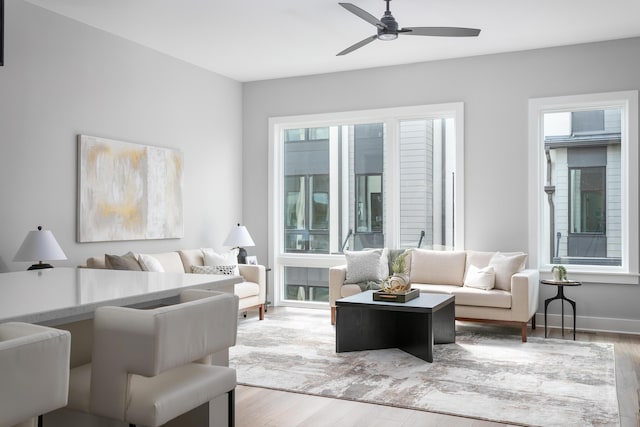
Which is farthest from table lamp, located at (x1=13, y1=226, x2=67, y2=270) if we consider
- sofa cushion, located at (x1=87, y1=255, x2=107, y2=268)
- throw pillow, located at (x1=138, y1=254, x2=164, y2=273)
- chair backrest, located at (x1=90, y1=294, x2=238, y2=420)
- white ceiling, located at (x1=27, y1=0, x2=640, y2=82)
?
chair backrest, located at (x1=90, y1=294, x2=238, y2=420)

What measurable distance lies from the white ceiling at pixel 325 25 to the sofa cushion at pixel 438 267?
216cm

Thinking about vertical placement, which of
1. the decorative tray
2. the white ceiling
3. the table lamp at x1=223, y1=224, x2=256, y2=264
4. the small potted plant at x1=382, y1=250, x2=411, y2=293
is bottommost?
the decorative tray

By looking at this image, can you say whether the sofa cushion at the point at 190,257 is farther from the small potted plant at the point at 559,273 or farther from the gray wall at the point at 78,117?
the small potted plant at the point at 559,273

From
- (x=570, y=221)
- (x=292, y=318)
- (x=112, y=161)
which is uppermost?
(x=112, y=161)

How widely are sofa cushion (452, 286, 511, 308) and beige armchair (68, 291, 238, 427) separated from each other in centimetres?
388

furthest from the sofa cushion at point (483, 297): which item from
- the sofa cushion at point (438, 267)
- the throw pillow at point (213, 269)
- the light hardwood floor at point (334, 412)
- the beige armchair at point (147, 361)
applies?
the beige armchair at point (147, 361)

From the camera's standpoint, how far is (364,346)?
505cm

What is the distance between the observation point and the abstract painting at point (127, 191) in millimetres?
5406

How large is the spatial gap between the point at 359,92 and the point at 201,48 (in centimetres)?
196

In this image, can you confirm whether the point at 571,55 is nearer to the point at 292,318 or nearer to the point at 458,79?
the point at 458,79

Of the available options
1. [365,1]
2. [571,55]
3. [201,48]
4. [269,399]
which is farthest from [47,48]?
[571,55]

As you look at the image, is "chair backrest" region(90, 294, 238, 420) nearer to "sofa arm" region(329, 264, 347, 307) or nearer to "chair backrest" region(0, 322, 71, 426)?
"chair backrest" region(0, 322, 71, 426)

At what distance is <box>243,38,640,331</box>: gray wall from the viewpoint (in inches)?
237

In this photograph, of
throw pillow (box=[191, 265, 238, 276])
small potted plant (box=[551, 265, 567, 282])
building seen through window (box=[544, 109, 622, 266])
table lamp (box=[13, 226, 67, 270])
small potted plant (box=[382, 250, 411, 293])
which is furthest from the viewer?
building seen through window (box=[544, 109, 622, 266])
